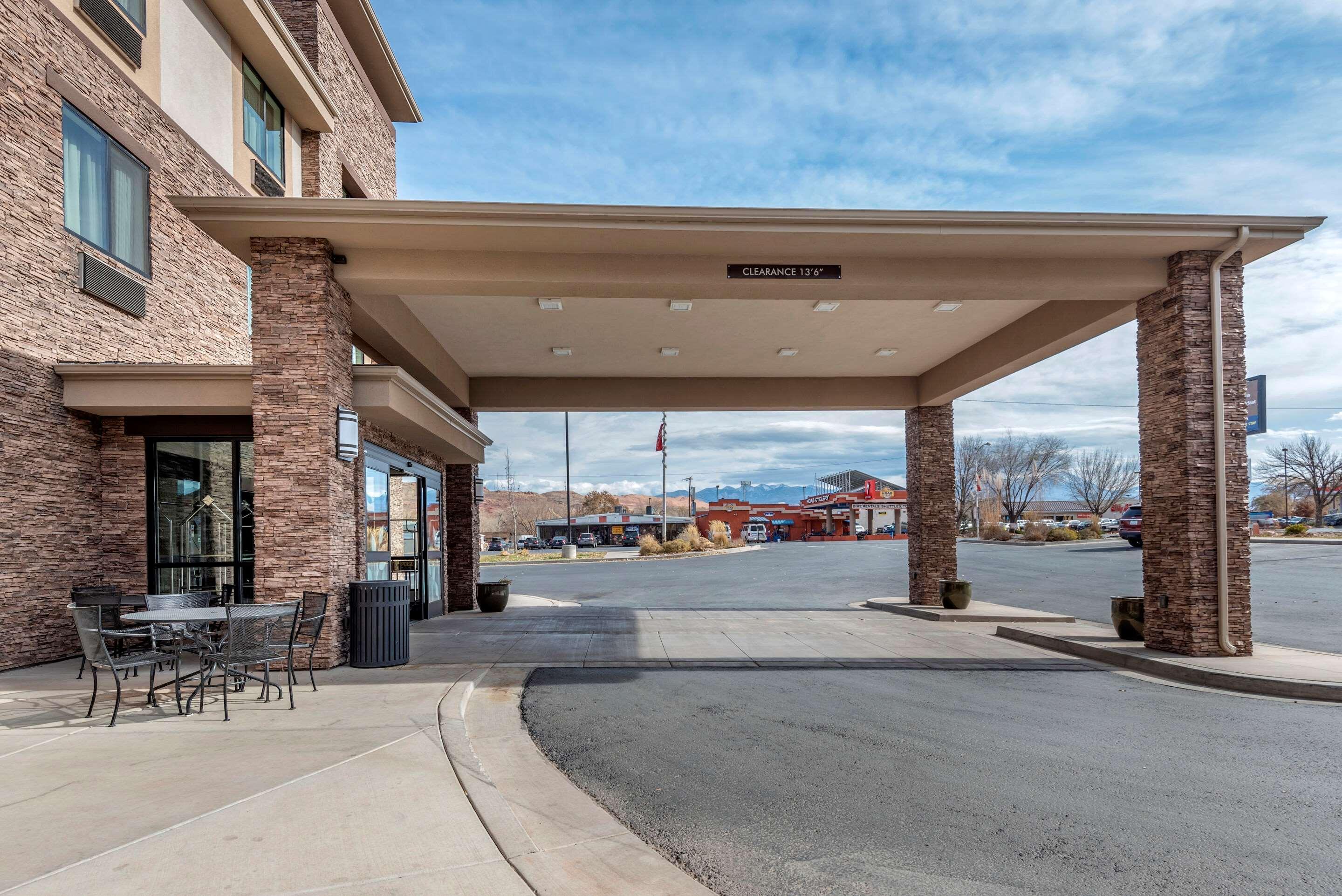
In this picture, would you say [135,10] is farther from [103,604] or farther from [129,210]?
[103,604]

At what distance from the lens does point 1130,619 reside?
1112 centimetres

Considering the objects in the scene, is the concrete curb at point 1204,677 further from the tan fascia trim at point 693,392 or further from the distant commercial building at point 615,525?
the distant commercial building at point 615,525

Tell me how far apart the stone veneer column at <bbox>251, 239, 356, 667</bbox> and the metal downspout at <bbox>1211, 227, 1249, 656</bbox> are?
A: 10.6 metres

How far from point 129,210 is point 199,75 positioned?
3.41m

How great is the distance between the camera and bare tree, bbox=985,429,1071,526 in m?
74.5

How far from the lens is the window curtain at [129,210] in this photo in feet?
37.0

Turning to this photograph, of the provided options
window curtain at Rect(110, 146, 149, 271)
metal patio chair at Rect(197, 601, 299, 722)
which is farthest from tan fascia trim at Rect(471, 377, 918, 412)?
metal patio chair at Rect(197, 601, 299, 722)

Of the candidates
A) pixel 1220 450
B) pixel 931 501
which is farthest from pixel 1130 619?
pixel 931 501

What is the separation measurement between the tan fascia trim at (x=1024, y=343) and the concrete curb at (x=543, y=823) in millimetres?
9830

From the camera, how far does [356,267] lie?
9.54m

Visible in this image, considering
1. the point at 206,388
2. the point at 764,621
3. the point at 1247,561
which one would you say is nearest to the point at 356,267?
the point at 206,388

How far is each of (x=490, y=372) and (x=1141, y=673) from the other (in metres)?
A: 13.2

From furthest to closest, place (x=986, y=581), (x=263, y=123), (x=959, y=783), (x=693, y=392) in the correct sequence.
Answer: (x=986, y=581) → (x=693, y=392) → (x=263, y=123) → (x=959, y=783)

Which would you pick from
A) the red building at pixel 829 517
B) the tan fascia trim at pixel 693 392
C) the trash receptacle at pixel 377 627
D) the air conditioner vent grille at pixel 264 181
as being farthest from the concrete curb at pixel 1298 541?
the air conditioner vent grille at pixel 264 181
